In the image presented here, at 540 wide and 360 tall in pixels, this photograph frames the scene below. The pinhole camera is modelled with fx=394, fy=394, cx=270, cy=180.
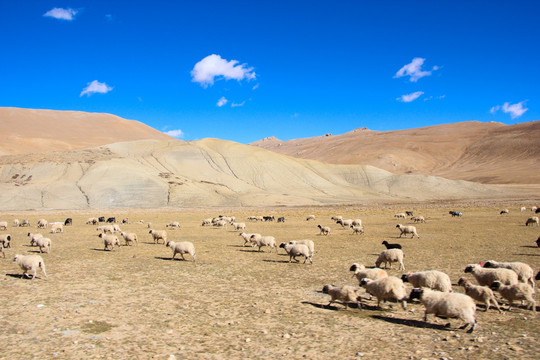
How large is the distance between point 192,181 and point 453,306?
92444 millimetres

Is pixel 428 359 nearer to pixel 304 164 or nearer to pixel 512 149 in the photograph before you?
pixel 304 164

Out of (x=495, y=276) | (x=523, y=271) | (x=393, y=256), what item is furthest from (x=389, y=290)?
(x=523, y=271)

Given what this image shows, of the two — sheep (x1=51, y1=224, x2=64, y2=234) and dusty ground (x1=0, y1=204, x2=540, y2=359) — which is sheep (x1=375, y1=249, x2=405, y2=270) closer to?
dusty ground (x1=0, y1=204, x2=540, y2=359)

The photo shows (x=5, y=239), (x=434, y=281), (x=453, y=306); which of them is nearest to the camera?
(x=453, y=306)

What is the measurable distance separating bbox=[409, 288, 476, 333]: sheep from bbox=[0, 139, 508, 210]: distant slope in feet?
246

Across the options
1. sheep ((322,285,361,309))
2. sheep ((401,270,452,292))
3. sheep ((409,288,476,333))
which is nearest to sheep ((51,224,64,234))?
sheep ((322,285,361,309))

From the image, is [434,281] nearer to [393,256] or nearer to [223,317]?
[393,256]

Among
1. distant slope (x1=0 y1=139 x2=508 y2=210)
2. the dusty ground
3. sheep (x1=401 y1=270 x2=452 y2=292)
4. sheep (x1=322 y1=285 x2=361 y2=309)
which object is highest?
distant slope (x1=0 y1=139 x2=508 y2=210)

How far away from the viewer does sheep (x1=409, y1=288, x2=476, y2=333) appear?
934cm

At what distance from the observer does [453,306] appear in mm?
9547

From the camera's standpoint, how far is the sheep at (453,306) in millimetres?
9336

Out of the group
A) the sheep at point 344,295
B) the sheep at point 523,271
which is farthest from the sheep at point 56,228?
the sheep at point 523,271

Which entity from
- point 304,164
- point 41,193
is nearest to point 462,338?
point 41,193

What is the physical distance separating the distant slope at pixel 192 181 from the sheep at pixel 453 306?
246 ft
